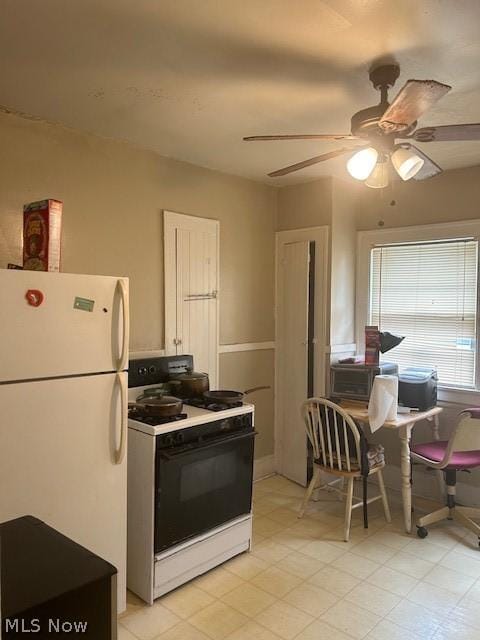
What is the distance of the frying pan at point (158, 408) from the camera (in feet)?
8.31

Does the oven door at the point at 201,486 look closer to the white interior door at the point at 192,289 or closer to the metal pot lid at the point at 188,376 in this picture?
the metal pot lid at the point at 188,376

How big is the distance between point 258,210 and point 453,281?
161 centimetres

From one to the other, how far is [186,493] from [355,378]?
1562 millimetres

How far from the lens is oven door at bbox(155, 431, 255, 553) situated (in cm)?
239

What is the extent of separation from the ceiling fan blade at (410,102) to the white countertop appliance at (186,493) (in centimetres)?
168

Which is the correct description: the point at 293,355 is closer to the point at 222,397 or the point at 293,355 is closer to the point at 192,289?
the point at 192,289

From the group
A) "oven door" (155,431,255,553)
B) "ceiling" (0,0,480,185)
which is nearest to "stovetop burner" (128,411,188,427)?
"oven door" (155,431,255,553)

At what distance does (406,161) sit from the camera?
2.06 metres

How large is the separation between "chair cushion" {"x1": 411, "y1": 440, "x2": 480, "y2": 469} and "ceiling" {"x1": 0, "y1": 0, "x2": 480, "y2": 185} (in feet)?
6.71

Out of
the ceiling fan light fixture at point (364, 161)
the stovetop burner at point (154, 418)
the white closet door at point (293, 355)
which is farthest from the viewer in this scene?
the white closet door at point (293, 355)

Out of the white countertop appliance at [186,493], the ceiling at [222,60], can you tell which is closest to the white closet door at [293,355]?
the white countertop appliance at [186,493]

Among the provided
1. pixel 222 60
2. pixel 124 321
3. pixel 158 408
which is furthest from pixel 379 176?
pixel 158 408

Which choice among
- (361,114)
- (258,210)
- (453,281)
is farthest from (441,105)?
(258,210)
